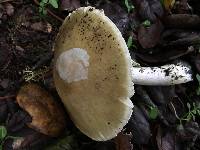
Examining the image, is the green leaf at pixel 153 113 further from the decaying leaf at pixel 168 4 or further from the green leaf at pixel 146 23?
the decaying leaf at pixel 168 4

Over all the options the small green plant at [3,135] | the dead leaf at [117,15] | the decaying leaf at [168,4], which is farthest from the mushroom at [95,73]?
the decaying leaf at [168,4]

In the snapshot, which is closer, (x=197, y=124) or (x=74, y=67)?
(x=74, y=67)

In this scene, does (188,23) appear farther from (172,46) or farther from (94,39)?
(94,39)

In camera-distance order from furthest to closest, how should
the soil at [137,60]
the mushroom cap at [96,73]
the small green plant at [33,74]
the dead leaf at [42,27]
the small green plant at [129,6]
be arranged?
the small green plant at [129,6] → the dead leaf at [42,27] → the small green plant at [33,74] → the soil at [137,60] → the mushroom cap at [96,73]

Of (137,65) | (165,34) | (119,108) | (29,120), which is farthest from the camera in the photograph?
(165,34)

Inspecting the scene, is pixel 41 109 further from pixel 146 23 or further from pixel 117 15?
pixel 146 23

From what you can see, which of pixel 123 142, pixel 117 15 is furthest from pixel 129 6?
pixel 123 142

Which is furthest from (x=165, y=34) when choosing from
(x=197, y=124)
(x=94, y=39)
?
(x=94, y=39)
